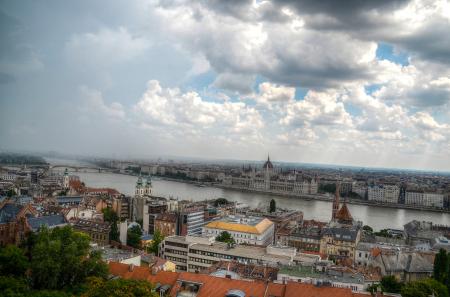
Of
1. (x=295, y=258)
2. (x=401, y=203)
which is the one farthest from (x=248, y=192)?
(x=295, y=258)

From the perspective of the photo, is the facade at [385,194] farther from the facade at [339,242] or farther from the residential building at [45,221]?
the residential building at [45,221]

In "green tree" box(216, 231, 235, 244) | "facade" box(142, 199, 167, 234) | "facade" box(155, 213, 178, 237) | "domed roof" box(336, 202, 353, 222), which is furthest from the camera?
"domed roof" box(336, 202, 353, 222)

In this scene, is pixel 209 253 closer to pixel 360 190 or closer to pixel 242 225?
pixel 242 225

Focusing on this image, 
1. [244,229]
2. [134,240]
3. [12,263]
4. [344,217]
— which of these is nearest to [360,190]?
[344,217]

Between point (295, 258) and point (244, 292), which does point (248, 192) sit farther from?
point (244, 292)

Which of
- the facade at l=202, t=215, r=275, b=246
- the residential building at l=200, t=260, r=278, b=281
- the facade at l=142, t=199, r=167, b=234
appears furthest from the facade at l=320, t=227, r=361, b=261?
the facade at l=142, t=199, r=167, b=234

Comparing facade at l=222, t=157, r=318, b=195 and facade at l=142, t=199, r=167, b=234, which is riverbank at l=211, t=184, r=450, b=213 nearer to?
facade at l=222, t=157, r=318, b=195

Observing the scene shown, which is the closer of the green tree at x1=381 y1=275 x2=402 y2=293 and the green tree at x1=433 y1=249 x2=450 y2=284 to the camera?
the green tree at x1=381 y1=275 x2=402 y2=293

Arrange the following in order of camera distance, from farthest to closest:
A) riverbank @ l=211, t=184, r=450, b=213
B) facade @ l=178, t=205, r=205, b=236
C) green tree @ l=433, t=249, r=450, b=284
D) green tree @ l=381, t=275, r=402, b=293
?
riverbank @ l=211, t=184, r=450, b=213 → facade @ l=178, t=205, r=205, b=236 → green tree @ l=433, t=249, r=450, b=284 → green tree @ l=381, t=275, r=402, b=293
